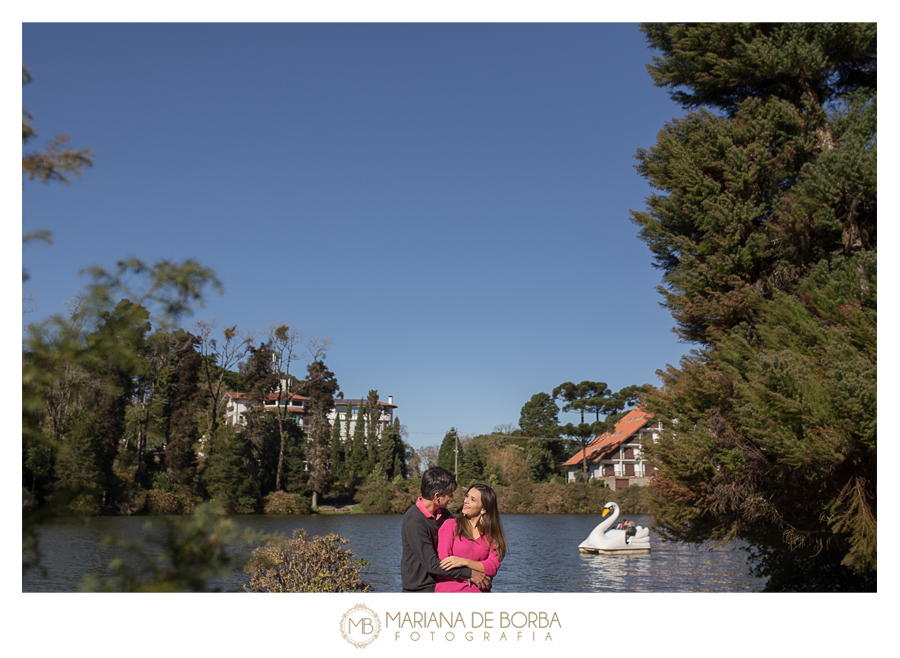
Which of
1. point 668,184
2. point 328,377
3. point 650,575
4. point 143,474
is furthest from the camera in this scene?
point 328,377

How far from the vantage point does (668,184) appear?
9234 mm

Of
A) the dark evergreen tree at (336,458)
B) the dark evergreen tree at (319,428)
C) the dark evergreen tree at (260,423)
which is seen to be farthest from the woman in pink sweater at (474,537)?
the dark evergreen tree at (336,458)

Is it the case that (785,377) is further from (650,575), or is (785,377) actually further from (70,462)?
(650,575)

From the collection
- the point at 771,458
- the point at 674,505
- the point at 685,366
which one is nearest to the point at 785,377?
the point at 771,458

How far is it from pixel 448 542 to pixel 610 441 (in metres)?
35.7

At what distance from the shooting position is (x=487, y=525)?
10.5 ft

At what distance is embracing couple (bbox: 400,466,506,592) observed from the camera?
122 inches

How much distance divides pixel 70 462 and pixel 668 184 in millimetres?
8317

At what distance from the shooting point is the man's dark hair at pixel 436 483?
314 cm

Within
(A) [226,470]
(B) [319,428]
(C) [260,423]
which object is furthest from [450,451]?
(A) [226,470]
